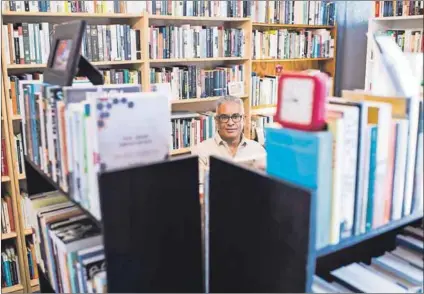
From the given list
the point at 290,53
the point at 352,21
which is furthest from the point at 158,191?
the point at 352,21

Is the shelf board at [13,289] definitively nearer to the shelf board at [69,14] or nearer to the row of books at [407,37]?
the shelf board at [69,14]

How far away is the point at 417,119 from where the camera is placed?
44.5 inches

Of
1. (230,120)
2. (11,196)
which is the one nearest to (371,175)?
(230,120)

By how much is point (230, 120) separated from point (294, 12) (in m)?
1.65

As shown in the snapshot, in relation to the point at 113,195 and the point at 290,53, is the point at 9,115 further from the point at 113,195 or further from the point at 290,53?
the point at 290,53

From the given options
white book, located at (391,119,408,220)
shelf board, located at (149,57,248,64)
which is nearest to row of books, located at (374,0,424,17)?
shelf board, located at (149,57,248,64)

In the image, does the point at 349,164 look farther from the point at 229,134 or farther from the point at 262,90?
the point at 262,90

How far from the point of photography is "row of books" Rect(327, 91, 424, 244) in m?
1.00

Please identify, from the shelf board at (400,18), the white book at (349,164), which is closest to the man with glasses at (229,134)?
the white book at (349,164)

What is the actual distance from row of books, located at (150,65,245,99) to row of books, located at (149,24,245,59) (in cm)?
11

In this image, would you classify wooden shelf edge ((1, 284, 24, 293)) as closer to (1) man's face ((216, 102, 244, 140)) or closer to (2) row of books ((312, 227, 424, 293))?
(1) man's face ((216, 102, 244, 140))

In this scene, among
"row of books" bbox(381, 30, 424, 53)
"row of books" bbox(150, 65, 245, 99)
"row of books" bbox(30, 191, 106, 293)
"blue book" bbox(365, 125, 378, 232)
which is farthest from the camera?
"row of books" bbox(381, 30, 424, 53)

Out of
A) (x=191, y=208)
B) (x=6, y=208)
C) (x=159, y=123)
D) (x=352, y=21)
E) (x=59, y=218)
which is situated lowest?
(x=6, y=208)

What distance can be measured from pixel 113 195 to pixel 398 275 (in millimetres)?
786
